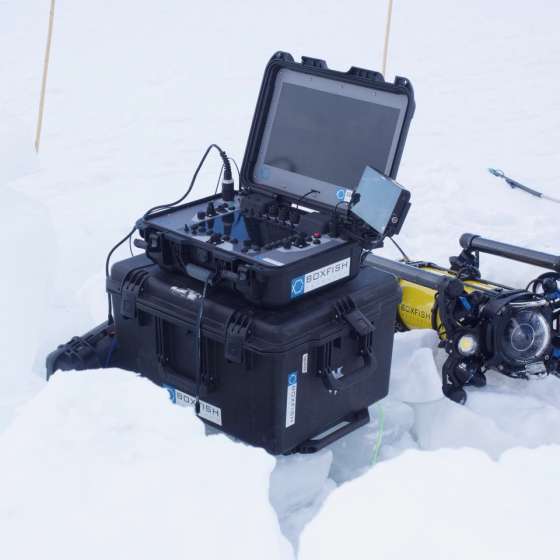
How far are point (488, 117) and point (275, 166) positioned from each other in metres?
4.37

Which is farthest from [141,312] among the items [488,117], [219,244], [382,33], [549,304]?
[382,33]

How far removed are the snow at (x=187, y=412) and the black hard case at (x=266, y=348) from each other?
159 millimetres

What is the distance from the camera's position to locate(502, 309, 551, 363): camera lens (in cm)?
346

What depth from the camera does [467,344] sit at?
3.46 m

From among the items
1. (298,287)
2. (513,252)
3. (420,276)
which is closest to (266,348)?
(298,287)

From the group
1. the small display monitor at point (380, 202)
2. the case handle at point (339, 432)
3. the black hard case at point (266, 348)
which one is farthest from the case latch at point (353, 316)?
the case handle at point (339, 432)

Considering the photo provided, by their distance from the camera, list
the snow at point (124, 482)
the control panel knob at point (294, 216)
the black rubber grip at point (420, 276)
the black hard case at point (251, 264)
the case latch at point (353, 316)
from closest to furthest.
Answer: the snow at point (124, 482), the black hard case at point (251, 264), the case latch at point (353, 316), the control panel knob at point (294, 216), the black rubber grip at point (420, 276)

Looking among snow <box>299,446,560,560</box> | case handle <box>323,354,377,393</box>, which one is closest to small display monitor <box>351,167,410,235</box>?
case handle <box>323,354,377,393</box>

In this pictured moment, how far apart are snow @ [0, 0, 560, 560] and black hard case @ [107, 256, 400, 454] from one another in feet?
0.52

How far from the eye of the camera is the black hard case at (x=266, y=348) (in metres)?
2.86

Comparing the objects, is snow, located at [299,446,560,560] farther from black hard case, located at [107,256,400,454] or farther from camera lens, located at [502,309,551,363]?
camera lens, located at [502,309,551,363]

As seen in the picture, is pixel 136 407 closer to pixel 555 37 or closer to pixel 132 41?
pixel 132 41

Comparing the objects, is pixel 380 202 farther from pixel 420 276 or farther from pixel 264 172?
pixel 420 276

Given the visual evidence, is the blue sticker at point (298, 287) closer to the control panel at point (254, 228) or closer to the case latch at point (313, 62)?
the control panel at point (254, 228)
